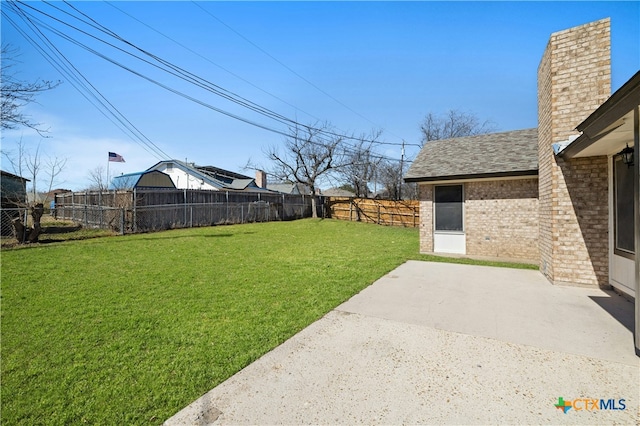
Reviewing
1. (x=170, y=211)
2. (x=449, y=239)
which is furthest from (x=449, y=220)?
(x=170, y=211)

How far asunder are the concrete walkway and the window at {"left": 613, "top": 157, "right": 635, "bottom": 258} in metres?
0.91

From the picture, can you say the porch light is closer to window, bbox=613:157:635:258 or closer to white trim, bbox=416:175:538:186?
window, bbox=613:157:635:258

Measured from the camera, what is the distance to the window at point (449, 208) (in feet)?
30.7

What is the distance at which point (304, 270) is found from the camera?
6.79 metres

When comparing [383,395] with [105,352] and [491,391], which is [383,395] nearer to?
[491,391]

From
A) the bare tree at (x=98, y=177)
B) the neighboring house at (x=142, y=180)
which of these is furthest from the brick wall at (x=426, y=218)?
the bare tree at (x=98, y=177)

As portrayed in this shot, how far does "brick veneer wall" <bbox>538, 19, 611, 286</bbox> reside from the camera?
17.3 ft

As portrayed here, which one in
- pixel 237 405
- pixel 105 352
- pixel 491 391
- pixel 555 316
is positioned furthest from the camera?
pixel 555 316

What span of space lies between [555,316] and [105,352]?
563cm

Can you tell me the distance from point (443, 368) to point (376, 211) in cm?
1887

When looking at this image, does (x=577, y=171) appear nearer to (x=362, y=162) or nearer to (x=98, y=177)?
(x=362, y=162)

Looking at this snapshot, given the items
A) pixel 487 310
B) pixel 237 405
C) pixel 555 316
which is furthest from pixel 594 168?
pixel 237 405

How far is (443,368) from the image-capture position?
2.73 m

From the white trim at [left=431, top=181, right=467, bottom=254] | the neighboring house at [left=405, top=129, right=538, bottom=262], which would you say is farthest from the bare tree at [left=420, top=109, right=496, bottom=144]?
the white trim at [left=431, top=181, right=467, bottom=254]
